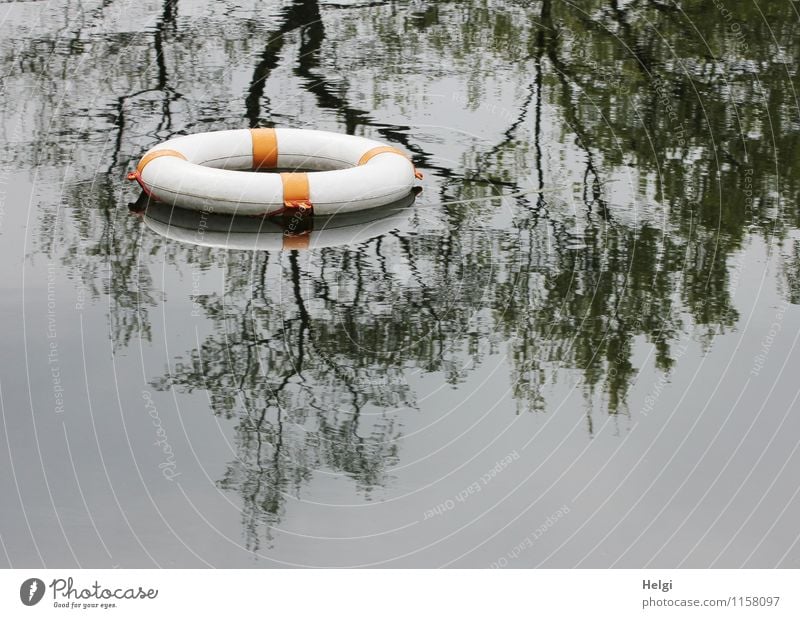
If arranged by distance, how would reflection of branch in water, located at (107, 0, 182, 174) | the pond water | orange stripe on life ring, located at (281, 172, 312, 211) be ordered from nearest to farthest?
1. the pond water
2. orange stripe on life ring, located at (281, 172, 312, 211)
3. reflection of branch in water, located at (107, 0, 182, 174)

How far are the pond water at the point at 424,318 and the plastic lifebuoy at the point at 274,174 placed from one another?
0.23m

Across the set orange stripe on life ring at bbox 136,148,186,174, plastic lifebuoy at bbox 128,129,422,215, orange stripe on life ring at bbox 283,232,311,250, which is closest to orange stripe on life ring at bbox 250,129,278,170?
plastic lifebuoy at bbox 128,129,422,215

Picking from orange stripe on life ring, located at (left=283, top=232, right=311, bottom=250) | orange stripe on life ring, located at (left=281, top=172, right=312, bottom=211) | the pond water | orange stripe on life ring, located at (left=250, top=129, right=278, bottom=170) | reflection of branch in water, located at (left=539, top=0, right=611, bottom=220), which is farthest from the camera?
orange stripe on life ring, located at (left=250, top=129, right=278, bottom=170)

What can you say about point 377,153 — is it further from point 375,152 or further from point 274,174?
point 274,174

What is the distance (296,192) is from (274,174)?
229mm

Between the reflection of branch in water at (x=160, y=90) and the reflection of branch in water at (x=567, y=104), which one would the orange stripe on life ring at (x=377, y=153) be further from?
the reflection of branch in water at (x=160, y=90)

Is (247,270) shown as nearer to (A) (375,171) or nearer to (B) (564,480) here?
(A) (375,171)

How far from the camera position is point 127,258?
34.0 ft

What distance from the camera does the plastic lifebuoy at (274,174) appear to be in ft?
35.5

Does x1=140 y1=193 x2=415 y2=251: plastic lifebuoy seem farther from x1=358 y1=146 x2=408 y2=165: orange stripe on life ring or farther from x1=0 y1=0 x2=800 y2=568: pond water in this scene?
x1=358 y1=146 x2=408 y2=165: orange stripe on life ring

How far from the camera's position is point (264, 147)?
1191cm

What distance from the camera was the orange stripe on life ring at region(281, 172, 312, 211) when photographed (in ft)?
35.4

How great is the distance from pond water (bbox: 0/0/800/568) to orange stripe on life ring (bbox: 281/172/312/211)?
0.26 m

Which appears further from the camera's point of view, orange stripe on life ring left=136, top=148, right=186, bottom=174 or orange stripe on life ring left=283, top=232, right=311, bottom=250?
orange stripe on life ring left=136, top=148, right=186, bottom=174
